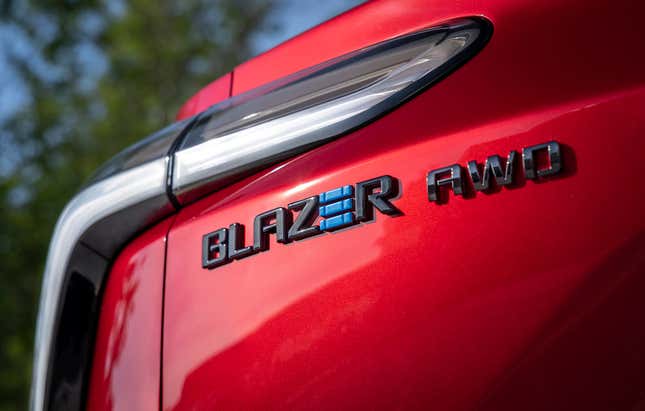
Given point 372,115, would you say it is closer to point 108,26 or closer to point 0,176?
point 0,176

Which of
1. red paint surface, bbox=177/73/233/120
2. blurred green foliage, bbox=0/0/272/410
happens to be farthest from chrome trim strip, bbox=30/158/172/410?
blurred green foliage, bbox=0/0/272/410

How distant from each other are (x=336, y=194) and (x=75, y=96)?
14.5 meters

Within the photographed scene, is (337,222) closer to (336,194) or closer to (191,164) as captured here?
(336,194)

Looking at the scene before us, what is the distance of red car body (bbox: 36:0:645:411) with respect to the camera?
79 centimetres

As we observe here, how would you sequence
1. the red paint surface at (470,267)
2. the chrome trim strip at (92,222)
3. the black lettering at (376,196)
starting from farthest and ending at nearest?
the chrome trim strip at (92,222) < the black lettering at (376,196) < the red paint surface at (470,267)

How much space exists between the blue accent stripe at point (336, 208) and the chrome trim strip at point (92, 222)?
1.09ft

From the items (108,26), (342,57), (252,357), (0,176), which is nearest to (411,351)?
(252,357)

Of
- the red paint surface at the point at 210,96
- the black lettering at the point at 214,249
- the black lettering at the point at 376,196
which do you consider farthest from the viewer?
the red paint surface at the point at 210,96

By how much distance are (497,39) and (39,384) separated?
100 cm

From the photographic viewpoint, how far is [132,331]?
1.17m

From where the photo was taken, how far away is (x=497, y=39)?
0.95 metres

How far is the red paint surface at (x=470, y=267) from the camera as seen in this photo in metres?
0.79

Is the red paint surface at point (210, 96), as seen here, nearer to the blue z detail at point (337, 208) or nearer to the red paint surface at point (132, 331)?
the red paint surface at point (132, 331)

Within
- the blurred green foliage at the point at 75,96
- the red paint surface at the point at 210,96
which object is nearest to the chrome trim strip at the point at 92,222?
the red paint surface at the point at 210,96
